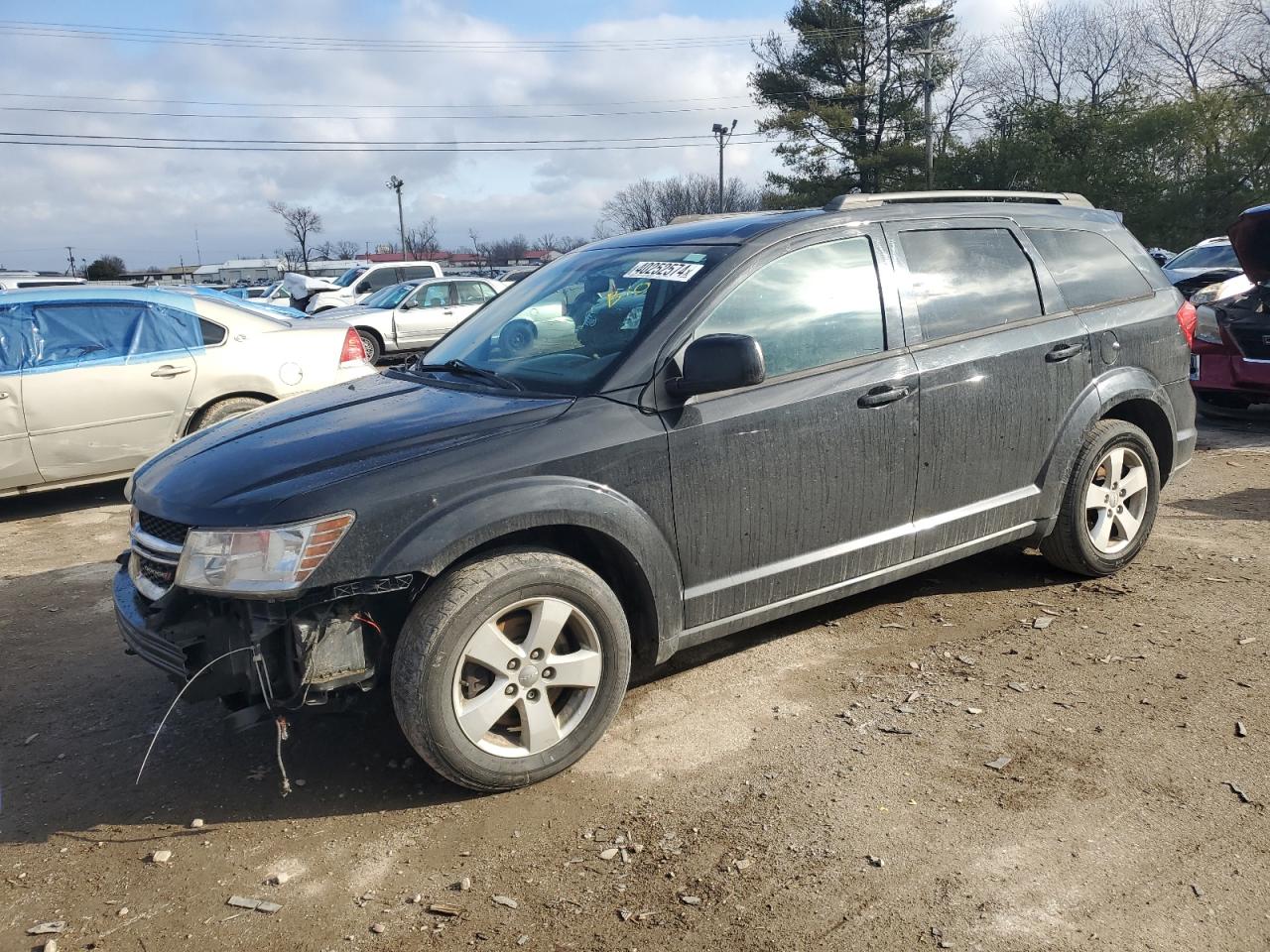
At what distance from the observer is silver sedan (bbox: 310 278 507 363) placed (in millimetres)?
17703

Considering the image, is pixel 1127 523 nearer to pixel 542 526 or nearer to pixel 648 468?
pixel 648 468

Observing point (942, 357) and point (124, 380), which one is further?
point (124, 380)

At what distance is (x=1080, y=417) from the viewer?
458cm

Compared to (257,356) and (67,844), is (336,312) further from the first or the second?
(67,844)

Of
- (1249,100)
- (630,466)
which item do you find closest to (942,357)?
(630,466)

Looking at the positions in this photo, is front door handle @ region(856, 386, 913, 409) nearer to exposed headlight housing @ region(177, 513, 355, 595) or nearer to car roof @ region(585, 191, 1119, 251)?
car roof @ region(585, 191, 1119, 251)

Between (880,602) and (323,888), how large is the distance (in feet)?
9.44

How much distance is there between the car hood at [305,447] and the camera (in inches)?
120

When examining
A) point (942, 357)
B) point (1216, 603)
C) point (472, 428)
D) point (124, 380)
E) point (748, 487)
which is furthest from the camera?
point (124, 380)

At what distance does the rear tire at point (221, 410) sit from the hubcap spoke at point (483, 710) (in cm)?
494

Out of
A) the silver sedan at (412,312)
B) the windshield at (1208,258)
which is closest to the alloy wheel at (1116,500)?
the windshield at (1208,258)

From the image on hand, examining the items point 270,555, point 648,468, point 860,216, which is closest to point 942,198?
point 860,216

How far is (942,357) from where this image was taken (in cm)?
412

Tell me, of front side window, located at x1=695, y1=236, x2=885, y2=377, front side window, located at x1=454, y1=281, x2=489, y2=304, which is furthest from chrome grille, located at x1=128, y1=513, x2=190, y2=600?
front side window, located at x1=454, y1=281, x2=489, y2=304
